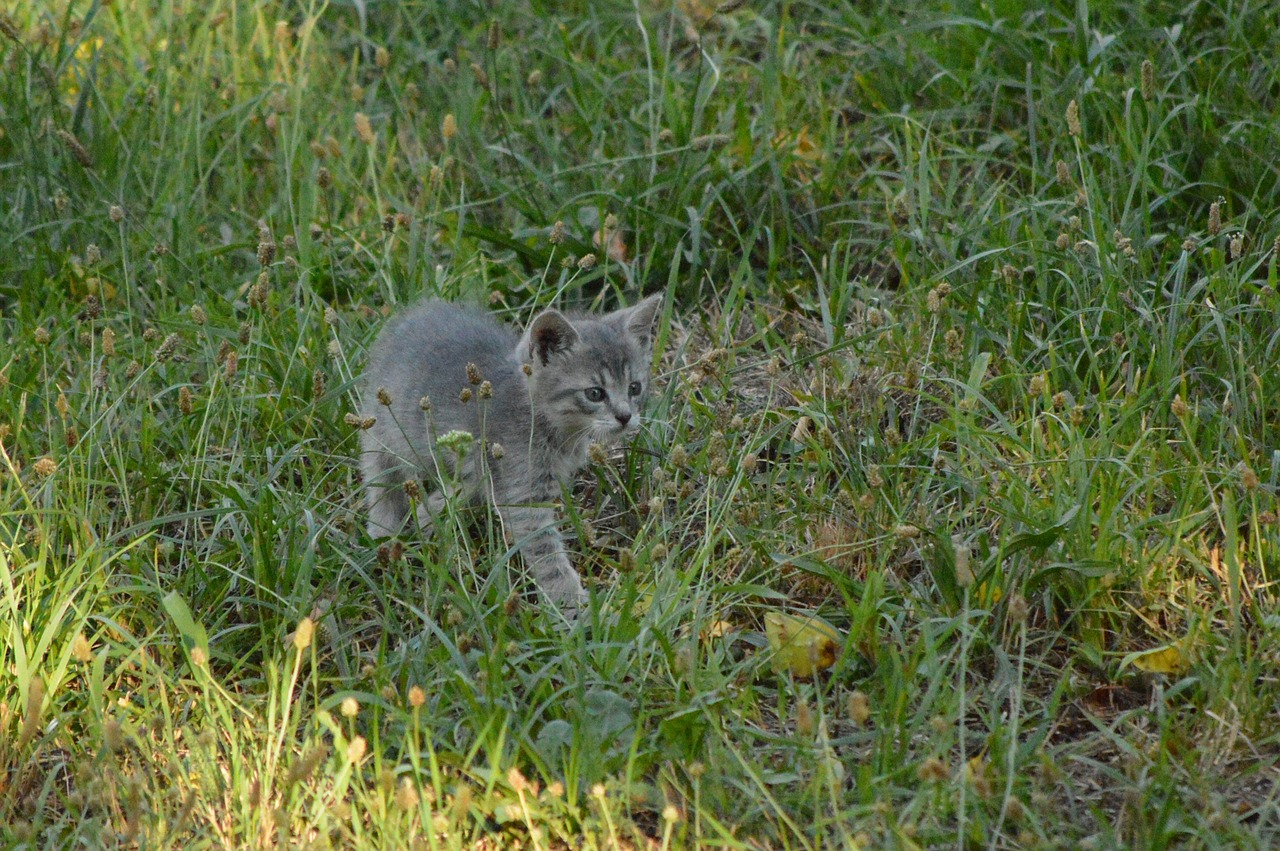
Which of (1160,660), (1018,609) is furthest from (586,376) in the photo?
(1160,660)

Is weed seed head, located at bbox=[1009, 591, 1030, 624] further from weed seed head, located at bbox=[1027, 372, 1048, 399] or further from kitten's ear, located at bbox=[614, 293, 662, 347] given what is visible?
kitten's ear, located at bbox=[614, 293, 662, 347]

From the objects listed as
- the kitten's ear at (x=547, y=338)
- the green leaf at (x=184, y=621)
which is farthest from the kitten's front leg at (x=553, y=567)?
the green leaf at (x=184, y=621)

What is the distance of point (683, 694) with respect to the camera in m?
3.51

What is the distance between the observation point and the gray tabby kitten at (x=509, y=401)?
4648 millimetres

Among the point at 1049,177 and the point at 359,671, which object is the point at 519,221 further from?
the point at 359,671

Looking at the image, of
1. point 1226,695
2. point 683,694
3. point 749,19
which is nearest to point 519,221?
point 749,19

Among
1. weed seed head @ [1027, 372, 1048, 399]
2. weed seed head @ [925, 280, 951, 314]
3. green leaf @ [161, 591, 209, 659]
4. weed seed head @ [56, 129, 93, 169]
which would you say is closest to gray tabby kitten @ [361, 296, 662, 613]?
weed seed head @ [925, 280, 951, 314]

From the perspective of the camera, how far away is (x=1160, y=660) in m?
3.57

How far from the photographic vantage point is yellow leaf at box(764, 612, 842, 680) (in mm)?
3717

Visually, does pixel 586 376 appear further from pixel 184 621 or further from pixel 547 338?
pixel 184 621

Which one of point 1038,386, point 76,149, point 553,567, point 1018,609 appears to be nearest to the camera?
point 1018,609

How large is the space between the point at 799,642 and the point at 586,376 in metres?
1.29

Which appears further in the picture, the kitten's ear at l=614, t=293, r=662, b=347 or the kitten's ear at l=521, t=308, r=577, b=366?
the kitten's ear at l=614, t=293, r=662, b=347

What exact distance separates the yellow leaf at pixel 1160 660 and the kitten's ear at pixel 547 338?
198 cm
